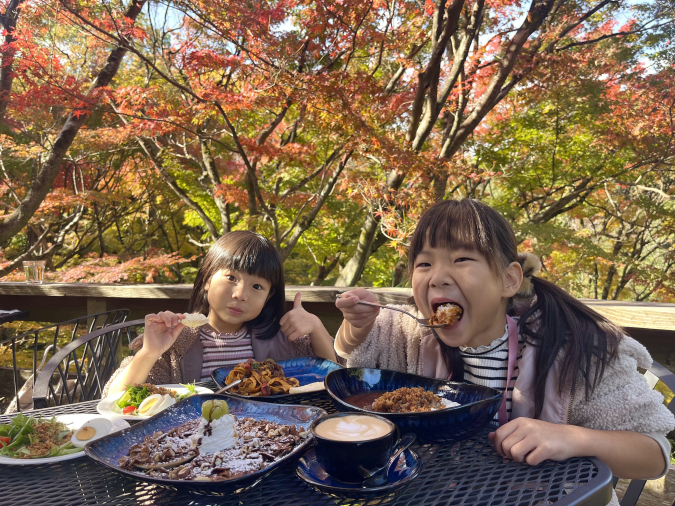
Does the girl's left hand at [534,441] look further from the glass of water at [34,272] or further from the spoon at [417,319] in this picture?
the glass of water at [34,272]

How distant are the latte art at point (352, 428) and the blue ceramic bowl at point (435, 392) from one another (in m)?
0.07

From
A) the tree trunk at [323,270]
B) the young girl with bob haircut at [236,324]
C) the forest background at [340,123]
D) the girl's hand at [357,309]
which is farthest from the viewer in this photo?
the tree trunk at [323,270]

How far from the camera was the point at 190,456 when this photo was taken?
38.4 inches

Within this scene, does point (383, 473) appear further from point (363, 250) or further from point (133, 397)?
point (363, 250)

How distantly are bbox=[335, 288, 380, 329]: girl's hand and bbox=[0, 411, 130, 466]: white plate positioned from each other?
28.9 inches

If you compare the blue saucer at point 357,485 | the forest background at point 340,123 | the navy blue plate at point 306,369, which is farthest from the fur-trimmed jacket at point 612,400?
the forest background at point 340,123

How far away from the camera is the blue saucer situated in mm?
855

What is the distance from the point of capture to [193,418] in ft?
4.05

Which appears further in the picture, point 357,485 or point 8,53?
point 8,53

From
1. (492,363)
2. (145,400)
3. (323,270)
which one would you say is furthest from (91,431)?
(323,270)

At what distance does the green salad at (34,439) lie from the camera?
1.04 m

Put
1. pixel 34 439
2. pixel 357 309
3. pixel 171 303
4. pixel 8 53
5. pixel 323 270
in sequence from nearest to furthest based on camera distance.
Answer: pixel 34 439, pixel 357 309, pixel 171 303, pixel 8 53, pixel 323 270

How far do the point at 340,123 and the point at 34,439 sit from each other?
145 inches

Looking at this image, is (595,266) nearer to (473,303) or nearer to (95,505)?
(473,303)
